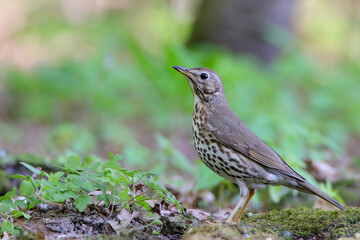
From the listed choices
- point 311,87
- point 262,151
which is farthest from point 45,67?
point 262,151

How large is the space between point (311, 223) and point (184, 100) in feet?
16.9

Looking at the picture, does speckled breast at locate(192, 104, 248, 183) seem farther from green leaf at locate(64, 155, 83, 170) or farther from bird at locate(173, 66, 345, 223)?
green leaf at locate(64, 155, 83, 170)

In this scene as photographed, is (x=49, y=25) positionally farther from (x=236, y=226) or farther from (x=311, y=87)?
(x=236, y=226)

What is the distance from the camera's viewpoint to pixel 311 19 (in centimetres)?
2162

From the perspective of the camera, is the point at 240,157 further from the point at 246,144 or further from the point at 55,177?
the point at 55,177

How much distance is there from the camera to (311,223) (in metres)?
3.41

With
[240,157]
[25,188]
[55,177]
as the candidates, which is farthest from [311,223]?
[25,188]

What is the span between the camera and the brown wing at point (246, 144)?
13.4ft

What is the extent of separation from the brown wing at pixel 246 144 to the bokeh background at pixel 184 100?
20 cm

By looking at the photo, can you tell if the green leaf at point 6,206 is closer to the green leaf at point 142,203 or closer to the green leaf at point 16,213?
the green leaf at point 16,213

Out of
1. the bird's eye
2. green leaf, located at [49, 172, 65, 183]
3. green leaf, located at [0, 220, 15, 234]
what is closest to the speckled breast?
the bird's eye

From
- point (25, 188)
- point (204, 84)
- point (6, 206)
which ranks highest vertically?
point (204, 84)

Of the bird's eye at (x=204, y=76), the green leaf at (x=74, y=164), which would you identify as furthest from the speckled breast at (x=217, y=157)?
the green leaf at (x=74, y=164)

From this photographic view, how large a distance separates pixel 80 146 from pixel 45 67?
375cm
